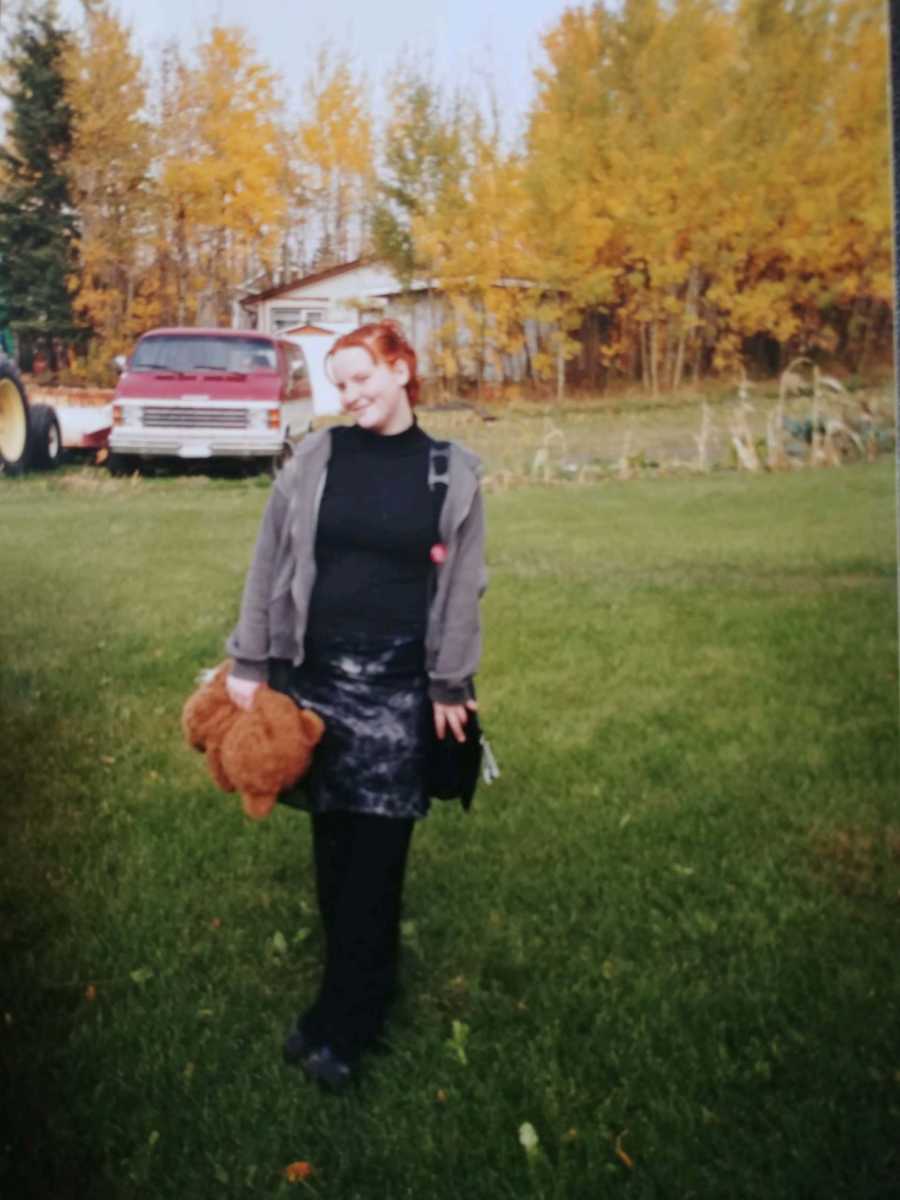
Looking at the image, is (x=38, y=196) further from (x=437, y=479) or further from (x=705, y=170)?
(x=705, y=170)

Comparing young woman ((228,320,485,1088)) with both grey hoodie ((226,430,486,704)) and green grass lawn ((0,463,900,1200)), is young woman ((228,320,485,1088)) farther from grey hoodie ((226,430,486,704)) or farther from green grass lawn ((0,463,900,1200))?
green grass lawn ((0,463,900,1200))

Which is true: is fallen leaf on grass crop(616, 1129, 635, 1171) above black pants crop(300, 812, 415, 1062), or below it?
below

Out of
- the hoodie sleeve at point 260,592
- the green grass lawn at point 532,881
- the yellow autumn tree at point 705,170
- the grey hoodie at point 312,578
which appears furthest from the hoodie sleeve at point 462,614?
the yellow autumn tree at point 705,170

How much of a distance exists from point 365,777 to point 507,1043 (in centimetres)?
60

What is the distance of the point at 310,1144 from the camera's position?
2.14 metres

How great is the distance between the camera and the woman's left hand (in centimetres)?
221

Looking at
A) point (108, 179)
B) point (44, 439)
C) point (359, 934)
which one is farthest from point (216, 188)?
point (359, 934)

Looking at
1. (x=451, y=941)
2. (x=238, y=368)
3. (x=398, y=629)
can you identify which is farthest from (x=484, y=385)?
(x=451, y=941)

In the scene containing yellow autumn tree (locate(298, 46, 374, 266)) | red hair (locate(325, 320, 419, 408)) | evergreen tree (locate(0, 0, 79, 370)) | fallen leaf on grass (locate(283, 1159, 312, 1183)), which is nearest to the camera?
fallen leaf on grass (locate(283, 1159, 312, 1183))

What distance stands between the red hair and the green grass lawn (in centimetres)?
48

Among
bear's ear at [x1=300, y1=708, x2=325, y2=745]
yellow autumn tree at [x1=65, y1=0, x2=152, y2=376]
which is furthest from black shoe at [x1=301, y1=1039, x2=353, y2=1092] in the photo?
yellow autumn tree at [x1=65, y1=0, x2=152, y2=376]

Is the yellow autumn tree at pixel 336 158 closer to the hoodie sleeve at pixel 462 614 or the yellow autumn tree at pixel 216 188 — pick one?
the yellow autumn tree at pixel 216 188

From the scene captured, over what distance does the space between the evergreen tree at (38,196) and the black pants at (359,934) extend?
4.10 ft

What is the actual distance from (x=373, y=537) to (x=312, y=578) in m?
0.14
